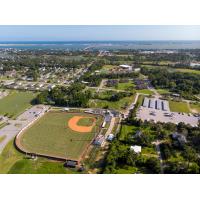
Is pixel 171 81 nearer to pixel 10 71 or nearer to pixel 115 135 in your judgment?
pixel 115 135

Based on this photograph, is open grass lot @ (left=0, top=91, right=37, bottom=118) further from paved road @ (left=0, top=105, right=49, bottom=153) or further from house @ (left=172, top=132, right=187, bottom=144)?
house @ (left=172, top=132, right=187, bottom=144)

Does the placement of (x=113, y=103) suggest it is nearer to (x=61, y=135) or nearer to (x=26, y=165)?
(x=61, y=135)

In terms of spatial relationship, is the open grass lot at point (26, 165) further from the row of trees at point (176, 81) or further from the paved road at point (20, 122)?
the row of trees at point (176, 81)

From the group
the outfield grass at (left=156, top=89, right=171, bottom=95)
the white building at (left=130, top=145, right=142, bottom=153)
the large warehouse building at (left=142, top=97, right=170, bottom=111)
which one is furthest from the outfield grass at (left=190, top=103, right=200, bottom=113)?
the white building at (left=130, top=145, right=142, bottom=153)

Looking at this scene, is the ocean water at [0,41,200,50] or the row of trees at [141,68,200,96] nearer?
the row of trees at [141,68,200,96]

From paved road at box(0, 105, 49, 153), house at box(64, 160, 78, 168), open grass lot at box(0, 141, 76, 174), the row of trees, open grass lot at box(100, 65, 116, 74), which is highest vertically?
open grass lot at box(100, 65, 116, 74)

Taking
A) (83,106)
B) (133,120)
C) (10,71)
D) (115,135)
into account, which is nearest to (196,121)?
(133,120)

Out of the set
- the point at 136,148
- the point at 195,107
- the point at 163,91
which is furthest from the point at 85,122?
the point at 163,91
